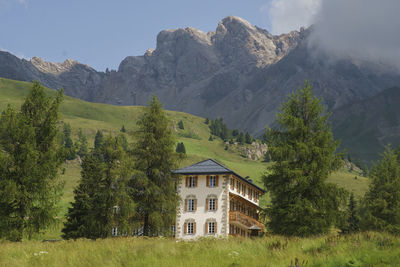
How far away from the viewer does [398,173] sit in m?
48.8

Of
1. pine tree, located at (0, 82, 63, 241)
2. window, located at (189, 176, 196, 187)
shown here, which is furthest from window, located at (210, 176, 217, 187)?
pine tree, located at (0, 82, 63, 241)

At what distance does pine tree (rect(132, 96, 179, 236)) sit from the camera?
40.8 meters

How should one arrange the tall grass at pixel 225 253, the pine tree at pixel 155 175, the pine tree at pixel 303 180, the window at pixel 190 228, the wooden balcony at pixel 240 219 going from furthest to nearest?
the window at pixel 190 228 → the wooden balcony at pixel 240 219 → the pine tree at pixel 155 175 → the pine tree at pixel 303 180 → the tall grass at pixel 225 253

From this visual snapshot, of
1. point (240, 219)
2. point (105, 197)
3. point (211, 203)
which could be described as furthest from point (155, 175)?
Answer: point (240, 219)

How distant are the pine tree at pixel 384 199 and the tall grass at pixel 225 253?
3267 cm

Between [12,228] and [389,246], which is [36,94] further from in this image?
[389,246]

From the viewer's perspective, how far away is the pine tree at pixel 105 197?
Result: 138 feet

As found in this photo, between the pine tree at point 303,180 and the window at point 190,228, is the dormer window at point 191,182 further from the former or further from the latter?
the pine tree at point 303,180

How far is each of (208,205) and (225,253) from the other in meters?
45.6

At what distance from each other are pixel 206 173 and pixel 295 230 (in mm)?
27875

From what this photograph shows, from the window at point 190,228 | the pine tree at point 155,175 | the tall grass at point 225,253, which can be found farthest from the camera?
the window at point 190,228

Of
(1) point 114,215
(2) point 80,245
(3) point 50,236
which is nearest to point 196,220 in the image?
(1) point 114,215

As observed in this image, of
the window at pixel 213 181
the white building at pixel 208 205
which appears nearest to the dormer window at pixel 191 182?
the white building at pixel 208 205

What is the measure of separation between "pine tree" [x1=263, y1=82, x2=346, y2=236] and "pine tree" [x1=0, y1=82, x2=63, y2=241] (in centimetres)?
1610
